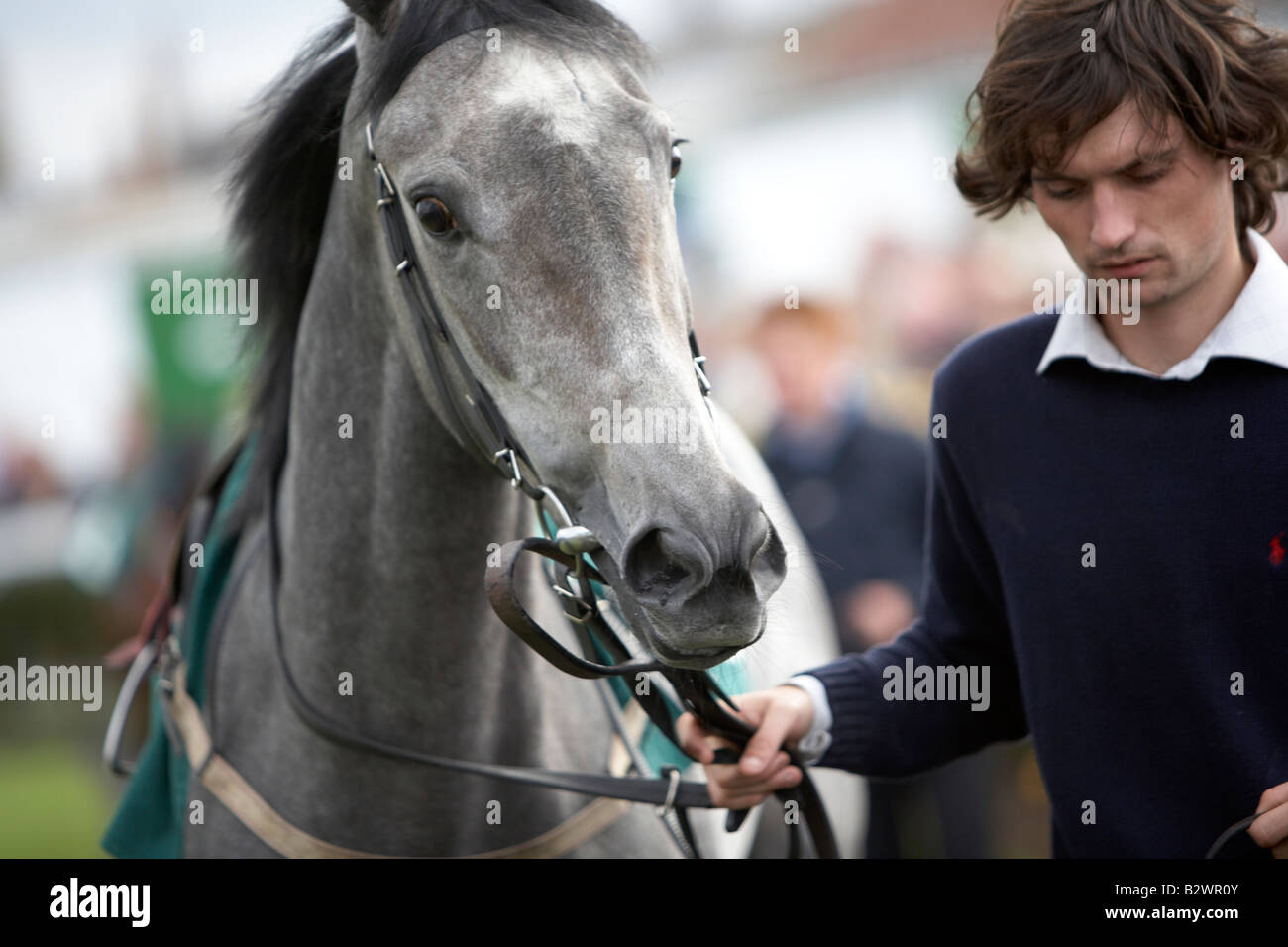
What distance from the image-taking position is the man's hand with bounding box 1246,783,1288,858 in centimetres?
175

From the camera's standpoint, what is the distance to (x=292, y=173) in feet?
7.76

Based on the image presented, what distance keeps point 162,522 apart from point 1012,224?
5.10 metres

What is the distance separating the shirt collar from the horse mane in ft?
2.91

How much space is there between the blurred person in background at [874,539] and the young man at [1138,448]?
2.29 m

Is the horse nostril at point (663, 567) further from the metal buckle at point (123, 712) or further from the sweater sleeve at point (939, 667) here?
the metal buckle at point (123, 712)

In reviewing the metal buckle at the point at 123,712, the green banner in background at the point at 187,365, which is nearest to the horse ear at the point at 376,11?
the metal buckle at the point at 123,712

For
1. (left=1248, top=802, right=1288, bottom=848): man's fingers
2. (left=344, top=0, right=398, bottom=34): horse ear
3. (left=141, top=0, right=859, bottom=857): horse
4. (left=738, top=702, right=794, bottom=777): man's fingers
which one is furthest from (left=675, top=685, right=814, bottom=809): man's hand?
(left=344, top=0, right=398, bottom=34): horse ear

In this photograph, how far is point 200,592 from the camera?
2.62 m

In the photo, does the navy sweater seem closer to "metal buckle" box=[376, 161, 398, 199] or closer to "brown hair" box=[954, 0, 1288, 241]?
"brown hair" box=[954, 0, 1288, 241]

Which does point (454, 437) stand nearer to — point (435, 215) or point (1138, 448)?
point (435, 215)

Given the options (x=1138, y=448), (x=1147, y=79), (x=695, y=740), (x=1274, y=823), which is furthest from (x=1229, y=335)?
(x=695, y=740)

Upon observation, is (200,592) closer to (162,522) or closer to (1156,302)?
(1156,302)

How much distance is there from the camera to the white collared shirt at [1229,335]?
1849 mm

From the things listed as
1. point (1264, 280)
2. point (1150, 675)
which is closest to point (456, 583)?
point (1150, 675)
